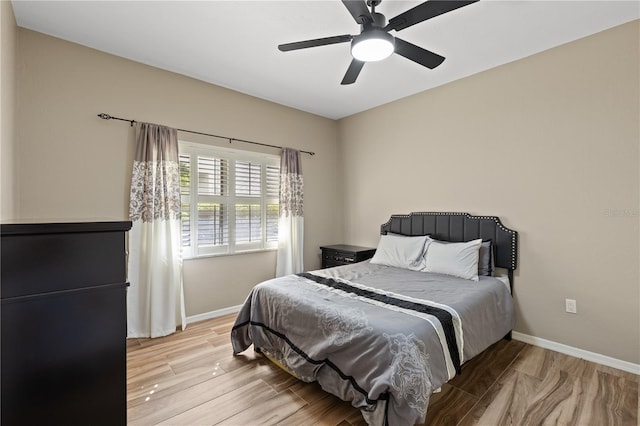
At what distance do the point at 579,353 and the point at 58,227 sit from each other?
3.69 m

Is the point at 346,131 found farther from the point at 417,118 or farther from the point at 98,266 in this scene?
the point at 98,266

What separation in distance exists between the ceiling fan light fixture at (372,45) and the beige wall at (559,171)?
180 centimetres

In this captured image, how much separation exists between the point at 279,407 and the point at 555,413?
5.73ft

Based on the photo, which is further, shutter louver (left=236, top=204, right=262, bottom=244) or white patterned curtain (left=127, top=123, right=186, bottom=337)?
shutter louver (left=236, top=204, right=262, bottom=244)

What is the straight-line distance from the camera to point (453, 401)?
6.42 feet

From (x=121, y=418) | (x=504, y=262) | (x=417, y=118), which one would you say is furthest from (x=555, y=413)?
(x=417, y=118)

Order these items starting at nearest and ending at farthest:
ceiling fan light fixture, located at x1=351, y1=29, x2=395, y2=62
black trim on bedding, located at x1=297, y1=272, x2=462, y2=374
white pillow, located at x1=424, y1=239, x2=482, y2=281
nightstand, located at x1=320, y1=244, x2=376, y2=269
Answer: ceiling fan light fixture, located at x1=351, y1=29, x2=395, y2=62 → black trim on bedding, located at x1=297, y1=272, x2=462, y2=374 → white pillow, located at x1=424, y1=239, x2=482, y2=281 → nightstand, located at x1=320, y1=244, x2=376, y2=269

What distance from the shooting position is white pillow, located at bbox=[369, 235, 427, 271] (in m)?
3.23

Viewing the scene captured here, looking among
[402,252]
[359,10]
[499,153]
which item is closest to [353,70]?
[359,10]

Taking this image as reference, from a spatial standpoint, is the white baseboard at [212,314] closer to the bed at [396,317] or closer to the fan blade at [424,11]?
the bed at [396,317]

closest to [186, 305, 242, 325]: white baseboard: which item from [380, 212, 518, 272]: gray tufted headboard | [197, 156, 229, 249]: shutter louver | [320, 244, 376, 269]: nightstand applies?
[197, 156, 229, 249]: shutter louver

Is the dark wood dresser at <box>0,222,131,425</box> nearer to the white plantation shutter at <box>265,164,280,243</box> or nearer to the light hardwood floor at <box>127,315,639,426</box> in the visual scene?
the light hardwood floor at <box>127,315,639,426</box>

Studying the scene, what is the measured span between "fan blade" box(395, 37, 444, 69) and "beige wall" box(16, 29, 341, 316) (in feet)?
7.37

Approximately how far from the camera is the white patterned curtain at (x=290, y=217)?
4.02 meters
